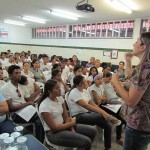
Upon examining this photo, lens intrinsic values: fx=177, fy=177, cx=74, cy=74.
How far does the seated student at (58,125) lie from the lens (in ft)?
6.56

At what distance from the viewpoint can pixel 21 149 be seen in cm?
129

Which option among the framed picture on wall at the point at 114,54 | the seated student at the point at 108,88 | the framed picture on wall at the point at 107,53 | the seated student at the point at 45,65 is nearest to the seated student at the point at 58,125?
the seated student at the point at 108,88

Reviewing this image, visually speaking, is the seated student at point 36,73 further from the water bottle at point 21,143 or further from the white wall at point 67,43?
the water bottle at point 21,143

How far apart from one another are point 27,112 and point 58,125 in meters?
0.72

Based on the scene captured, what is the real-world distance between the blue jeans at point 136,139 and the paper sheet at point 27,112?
1.64 m

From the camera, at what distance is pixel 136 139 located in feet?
4.08

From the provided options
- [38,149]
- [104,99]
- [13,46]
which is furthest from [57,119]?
[13,46]

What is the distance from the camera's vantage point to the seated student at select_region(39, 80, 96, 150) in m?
2.00

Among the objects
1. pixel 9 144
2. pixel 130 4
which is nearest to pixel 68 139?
pixel 9 144

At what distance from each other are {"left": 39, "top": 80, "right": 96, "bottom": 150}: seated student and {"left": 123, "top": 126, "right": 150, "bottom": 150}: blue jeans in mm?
865

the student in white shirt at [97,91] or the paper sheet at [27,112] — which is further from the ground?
the student in white shirt at [97,91]

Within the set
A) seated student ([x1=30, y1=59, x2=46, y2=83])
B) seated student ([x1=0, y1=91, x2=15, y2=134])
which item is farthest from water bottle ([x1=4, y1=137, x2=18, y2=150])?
seated student ([x1=30, y1=59, x2=46, y2=83])

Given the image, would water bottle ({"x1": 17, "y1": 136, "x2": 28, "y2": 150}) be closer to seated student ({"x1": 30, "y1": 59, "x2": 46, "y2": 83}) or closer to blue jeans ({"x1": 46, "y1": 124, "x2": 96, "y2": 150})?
blue jeans ({"x1": 46, "y1": 124, "x2": 96, "y2": 150})

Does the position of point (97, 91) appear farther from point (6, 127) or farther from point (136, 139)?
point (136, 139)
